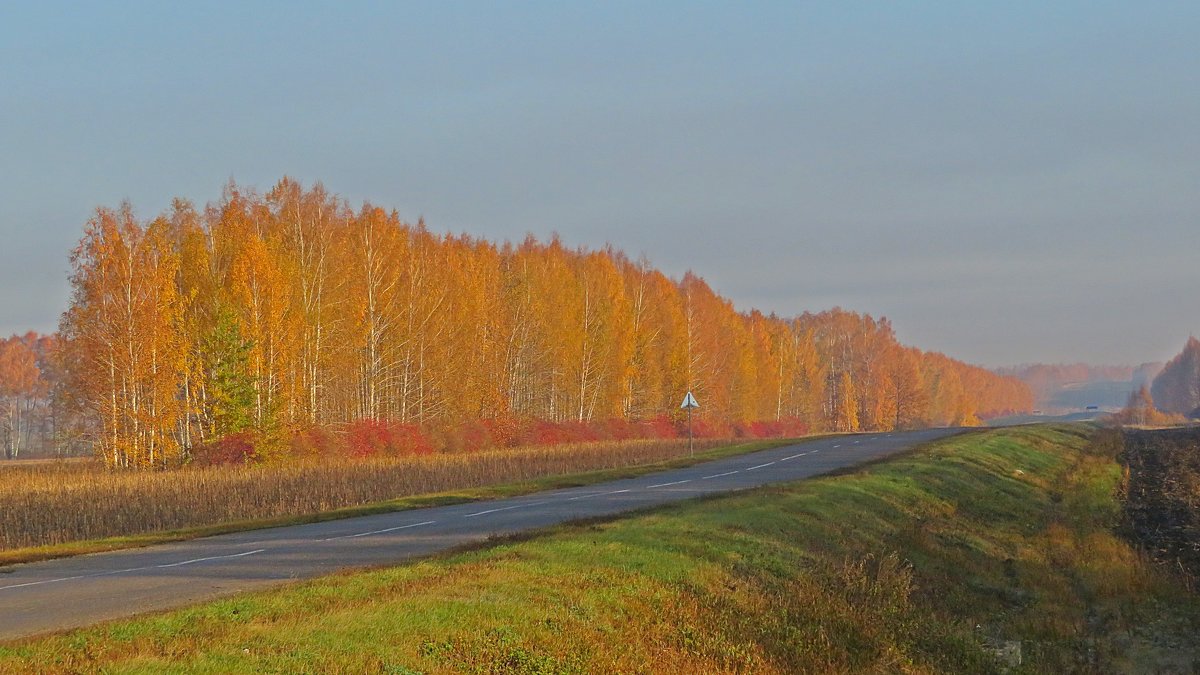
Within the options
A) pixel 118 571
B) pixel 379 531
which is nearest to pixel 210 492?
pixel 379 531

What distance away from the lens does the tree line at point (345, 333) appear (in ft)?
126

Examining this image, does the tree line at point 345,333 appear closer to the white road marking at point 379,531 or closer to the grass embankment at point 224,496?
the grass embankment at point 224,496

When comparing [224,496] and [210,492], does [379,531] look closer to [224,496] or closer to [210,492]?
[224,496]

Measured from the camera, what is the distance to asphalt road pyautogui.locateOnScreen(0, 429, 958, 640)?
36.7 feet

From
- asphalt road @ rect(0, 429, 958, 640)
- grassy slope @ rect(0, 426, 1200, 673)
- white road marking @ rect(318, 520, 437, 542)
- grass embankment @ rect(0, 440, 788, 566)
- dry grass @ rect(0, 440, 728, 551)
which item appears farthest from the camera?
dry grass @ rect(0, 440, 728, 551)

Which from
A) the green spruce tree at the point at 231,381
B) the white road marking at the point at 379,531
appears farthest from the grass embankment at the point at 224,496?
the green spruce tree at the point at 231,381

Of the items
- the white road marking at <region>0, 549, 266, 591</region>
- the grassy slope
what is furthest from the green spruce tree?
the white road marking at <region>0, 549, 266, 591</region>

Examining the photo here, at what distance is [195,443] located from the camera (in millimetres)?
40719

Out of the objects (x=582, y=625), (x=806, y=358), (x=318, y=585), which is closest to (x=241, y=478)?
(x=318, y=585)

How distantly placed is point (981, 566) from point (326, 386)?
38.2 meters

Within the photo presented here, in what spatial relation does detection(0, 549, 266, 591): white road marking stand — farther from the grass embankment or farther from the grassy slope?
the grassy slope

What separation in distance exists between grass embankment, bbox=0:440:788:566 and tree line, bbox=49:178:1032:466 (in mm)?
4597

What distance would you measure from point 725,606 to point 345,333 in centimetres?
3789

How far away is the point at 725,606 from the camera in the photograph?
1310cm
